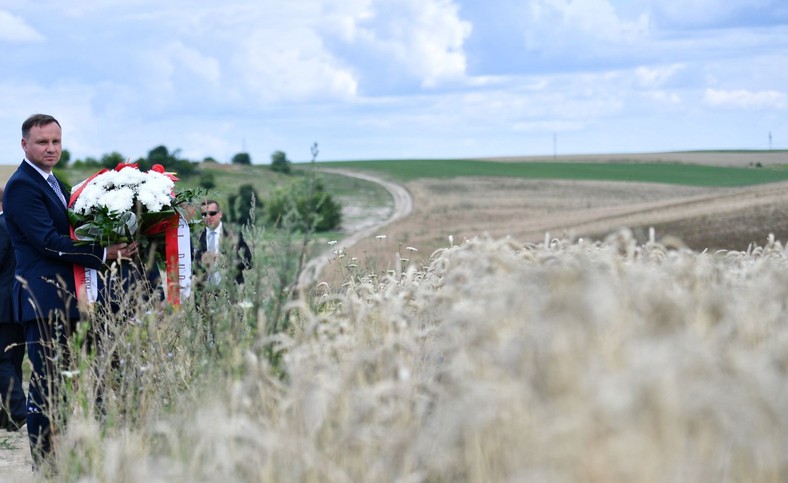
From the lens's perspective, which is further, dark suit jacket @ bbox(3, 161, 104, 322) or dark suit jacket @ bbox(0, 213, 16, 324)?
dark suit jacket @ bbox(0, 213, 16, 324)

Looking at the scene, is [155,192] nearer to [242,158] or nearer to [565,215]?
[565,215]

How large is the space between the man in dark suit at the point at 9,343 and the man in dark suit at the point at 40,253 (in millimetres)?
2333

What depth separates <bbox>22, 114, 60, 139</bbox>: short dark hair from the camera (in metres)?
6.36

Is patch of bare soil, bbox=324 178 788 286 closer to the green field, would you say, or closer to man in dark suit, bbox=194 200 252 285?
man in dark suit, bbox=194 200 252 285

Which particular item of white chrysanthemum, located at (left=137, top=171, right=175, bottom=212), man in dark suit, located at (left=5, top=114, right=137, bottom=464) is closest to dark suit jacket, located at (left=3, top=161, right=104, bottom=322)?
man in dark suit, located at (left=5, top=114, right=137, bottom=464)

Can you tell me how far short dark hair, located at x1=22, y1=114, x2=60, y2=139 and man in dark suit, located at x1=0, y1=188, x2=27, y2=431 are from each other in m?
2.55

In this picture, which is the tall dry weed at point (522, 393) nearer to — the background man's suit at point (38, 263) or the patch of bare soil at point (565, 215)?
the patch of bare soil at point (565, 215)

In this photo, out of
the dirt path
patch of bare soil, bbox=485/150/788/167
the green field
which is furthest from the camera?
patch of bare soil, bbox=485/150/788/167

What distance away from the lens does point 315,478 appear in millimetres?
3551

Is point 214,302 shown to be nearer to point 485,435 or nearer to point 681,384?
point 485,435

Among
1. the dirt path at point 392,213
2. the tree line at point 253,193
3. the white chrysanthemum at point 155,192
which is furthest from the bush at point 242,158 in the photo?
the white chrysanthemum at point 155,192

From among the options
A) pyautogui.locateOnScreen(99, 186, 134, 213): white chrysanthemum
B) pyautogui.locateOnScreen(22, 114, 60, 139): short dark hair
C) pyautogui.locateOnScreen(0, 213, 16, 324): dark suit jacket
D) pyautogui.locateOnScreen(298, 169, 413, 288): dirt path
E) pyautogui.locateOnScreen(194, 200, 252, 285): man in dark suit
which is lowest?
pyautogui.locateOnScreen(298, 169, 413, 288): dirt path

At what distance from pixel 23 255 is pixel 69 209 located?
0.52 metres

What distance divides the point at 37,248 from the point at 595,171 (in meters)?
96.3
